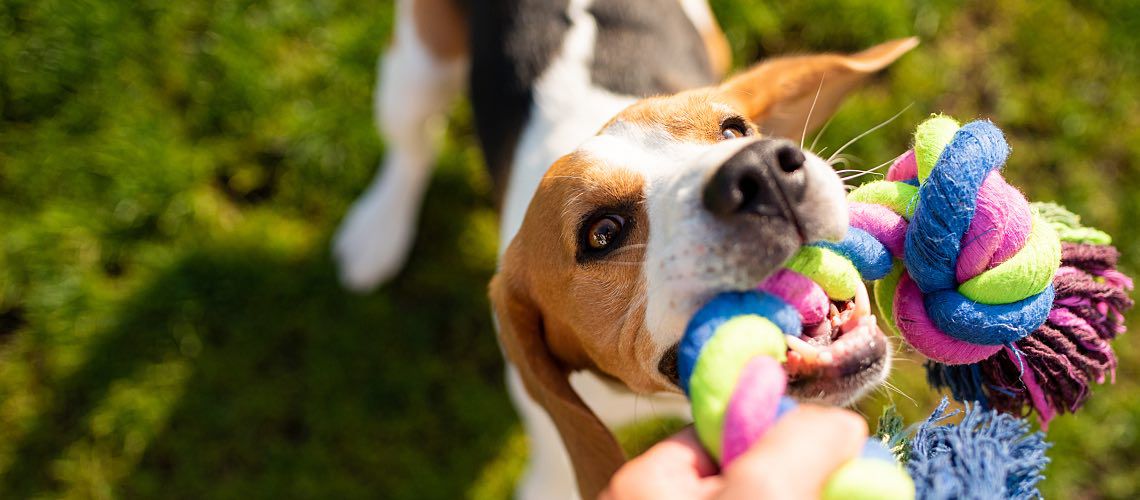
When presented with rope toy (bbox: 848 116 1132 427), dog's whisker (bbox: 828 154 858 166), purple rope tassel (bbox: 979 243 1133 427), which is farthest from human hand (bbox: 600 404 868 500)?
dog's whisker (bbox: 828 154 858 166)

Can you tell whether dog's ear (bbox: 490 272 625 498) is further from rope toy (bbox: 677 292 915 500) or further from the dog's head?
rope toy (bbox: 677 292 915 500)

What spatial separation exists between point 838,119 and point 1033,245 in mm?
2671

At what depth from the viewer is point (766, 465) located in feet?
3.85

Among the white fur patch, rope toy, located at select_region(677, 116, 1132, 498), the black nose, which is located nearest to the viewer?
rope toy, located at select_region(677, 116, 1132, 498)

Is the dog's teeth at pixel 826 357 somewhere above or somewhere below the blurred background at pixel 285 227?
above

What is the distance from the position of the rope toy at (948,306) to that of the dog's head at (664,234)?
86 mm

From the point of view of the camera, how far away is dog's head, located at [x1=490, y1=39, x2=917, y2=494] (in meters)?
1.73

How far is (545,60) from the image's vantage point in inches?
121

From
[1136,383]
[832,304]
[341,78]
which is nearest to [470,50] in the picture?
[341,78]

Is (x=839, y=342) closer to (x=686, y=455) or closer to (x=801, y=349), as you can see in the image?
→ (x=801, y=349)

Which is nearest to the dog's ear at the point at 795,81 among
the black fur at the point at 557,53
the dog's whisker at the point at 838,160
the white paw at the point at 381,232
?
the dog's whisker at the point at 838,160

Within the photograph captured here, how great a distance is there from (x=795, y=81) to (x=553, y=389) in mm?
1234

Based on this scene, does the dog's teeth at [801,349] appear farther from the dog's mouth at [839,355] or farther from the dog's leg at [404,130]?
the dog's leg at [404,130]

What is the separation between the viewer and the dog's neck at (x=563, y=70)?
116 inches
